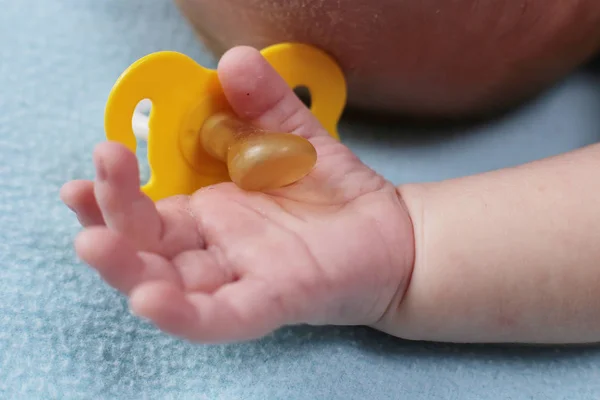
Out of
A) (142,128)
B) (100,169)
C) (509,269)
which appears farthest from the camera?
(142,128)

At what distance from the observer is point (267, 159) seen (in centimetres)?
46

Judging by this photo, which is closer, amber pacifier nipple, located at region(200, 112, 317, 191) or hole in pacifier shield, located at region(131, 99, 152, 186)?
amber pacifier nipple, located at region(200, 112, 317, 191)

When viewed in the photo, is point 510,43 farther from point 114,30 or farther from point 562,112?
point 114,30

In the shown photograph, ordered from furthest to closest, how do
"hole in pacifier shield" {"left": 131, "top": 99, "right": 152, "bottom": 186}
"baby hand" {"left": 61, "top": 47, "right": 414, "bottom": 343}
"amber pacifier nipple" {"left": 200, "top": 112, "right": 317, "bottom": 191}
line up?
"hole in pacifier shield" {"left": 131, "top": 99, "right": 152, "bottom": 186}
"amber pacifier nipple" {"left": 200, "top": 112, "right": 317, "bottom": 191}
"baby hand" {"left": 61, "top": 47, "right": 414, "bottom": 343}

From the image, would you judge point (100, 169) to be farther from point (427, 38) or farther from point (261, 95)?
point (427, 38)

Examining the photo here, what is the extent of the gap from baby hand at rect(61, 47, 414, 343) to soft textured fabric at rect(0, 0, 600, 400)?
0.05m

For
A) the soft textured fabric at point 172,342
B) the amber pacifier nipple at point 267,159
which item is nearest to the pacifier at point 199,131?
the amber pacifier nipple at point 267,159

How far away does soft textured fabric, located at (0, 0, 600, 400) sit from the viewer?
47 centimetres

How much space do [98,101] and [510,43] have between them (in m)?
0.44

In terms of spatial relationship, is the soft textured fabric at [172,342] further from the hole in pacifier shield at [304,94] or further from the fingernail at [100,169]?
the fingernail at [100,169]

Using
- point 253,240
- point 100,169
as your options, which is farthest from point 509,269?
point 100,169

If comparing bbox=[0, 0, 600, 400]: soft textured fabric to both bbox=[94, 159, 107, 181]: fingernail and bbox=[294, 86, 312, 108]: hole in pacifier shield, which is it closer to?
bbox=[294, 86, 312, 108]: hole in pacifier shield

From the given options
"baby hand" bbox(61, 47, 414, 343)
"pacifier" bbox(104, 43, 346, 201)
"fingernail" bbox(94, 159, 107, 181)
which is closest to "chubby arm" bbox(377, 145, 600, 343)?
"baby hand" bbox(61, 47, 414, 343)

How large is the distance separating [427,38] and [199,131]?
0.21 meters
